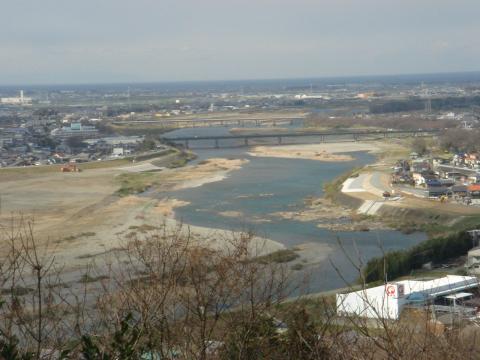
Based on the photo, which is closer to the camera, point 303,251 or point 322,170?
point 303,251

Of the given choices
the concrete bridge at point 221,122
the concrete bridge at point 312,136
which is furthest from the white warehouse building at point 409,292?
the concrete bridge at point 221,122

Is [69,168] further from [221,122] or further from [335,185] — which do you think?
[221,122]

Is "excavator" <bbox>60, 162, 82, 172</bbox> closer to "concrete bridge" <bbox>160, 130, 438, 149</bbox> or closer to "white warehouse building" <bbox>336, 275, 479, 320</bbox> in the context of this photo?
"concrete bridge" <bbox>160, 130, 438, 149</bbox>

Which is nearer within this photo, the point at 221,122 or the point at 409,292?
the point at 409,292

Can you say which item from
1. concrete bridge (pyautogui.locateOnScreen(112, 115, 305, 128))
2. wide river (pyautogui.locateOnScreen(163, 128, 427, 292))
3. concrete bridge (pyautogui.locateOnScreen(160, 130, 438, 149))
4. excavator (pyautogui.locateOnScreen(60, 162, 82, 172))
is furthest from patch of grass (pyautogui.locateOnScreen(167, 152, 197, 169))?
concrete bridge (pyautogui.locateOnScreen(112, 115, 305, 128))

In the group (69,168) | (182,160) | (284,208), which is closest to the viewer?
(284,208)

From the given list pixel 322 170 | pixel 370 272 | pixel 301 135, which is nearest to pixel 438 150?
pixel 322 170

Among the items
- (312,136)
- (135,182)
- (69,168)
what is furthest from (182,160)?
(312,136)

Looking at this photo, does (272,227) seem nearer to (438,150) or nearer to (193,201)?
(193,201)

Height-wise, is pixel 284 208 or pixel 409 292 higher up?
pixel 409 292
